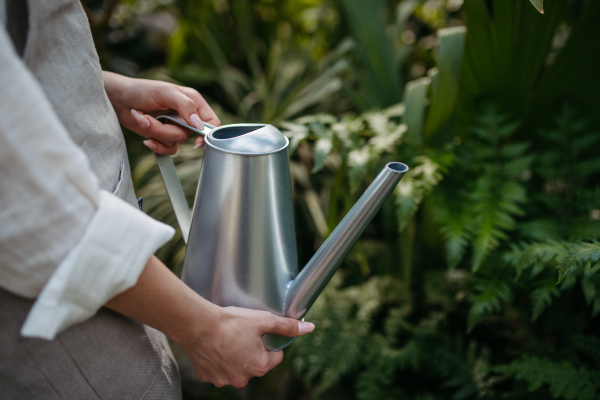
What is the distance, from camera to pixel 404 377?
1.07m

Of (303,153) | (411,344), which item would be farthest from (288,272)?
(303,153)

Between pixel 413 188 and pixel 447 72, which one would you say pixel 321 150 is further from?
pixel 447 72

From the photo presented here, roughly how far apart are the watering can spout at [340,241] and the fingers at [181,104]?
9.7 inches

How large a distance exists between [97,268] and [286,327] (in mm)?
255

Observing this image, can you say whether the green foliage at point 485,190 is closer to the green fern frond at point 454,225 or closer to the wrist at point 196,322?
the green fern frond at point 454,225

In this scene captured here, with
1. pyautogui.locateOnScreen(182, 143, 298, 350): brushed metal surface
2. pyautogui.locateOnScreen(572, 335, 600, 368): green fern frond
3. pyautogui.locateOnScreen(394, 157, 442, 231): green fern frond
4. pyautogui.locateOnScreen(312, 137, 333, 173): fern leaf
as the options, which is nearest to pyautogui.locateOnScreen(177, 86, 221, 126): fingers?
pyautogui.locateOnScreen(182, 143, 298, 350): brushed metal surface

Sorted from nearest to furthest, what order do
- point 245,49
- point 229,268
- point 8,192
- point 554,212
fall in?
point 8,192 < point 229,268 < point 554,212 < point 245,49

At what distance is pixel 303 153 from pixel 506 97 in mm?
769

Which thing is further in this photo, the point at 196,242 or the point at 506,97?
the point at 506,97

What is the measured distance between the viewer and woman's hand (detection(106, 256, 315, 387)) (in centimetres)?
37

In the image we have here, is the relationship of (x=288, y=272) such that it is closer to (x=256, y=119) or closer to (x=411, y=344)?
(x=411, y=344)

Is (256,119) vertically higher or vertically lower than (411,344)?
higher

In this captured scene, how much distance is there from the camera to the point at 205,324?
0.41 meters

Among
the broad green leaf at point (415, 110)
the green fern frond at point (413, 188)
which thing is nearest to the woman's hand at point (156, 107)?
the green fern frond at point (413, 188)
